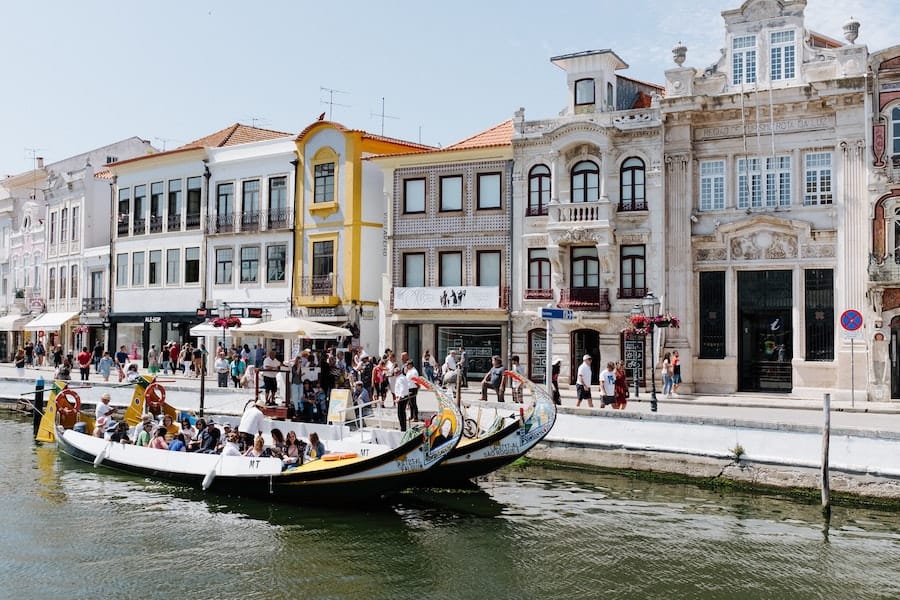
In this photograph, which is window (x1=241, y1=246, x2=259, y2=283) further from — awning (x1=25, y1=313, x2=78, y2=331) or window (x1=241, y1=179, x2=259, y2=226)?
awning (x1=25, y1=313, x2=78, y2=331)

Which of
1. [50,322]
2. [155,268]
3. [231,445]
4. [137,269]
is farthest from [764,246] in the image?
[50,322]

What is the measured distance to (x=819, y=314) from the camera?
3078 cm

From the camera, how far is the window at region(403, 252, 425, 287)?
37.2 m

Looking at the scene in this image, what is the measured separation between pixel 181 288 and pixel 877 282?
1188 inches

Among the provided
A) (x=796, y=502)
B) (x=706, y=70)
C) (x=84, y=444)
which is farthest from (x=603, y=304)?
(x=84, y=444)

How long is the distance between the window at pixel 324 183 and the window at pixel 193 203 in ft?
23.9

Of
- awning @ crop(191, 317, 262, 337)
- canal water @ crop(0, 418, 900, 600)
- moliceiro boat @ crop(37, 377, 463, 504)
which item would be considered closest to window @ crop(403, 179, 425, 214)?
awning @ crop(191, 317, 262, 337)

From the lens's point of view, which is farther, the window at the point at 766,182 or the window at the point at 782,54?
the window at the point at 766,182

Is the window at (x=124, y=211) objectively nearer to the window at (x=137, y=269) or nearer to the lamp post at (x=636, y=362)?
the window at (x=137, y=269)

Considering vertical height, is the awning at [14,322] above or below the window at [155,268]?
below

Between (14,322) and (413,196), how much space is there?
29935 mm

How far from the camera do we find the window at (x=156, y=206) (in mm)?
45906

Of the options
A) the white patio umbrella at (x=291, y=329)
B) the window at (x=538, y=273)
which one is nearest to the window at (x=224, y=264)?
the white patio umbrella at (x=291, y=329)

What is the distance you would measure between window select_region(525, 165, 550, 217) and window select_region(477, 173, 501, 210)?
1.41 m
